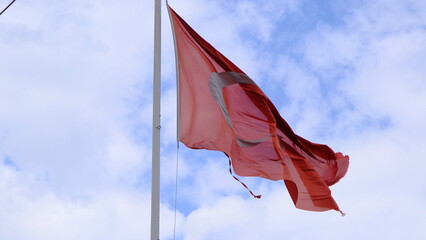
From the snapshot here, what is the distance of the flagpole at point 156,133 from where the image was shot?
11523mm

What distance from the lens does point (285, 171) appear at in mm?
14773

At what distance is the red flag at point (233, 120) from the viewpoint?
541 inches

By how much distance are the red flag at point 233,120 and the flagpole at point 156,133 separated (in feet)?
2.03

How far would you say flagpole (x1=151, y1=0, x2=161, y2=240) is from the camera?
1152 cm

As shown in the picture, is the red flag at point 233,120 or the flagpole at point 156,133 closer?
the flagpole at point 156,133

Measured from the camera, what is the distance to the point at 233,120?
48.0 feet

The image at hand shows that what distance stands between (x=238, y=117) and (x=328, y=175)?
10.7 ft

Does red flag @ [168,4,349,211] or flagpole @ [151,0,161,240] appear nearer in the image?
flagpole @ [151,0,161,240]

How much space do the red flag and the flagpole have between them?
2.03ft

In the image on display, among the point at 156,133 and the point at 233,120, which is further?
the point at 233,120

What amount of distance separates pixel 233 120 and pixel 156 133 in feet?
8.96

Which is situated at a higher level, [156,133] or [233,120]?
[233,120]

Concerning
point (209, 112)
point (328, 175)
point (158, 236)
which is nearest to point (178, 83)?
point (209, 112)

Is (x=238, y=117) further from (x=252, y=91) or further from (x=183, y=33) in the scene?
(x=183, y=33)
